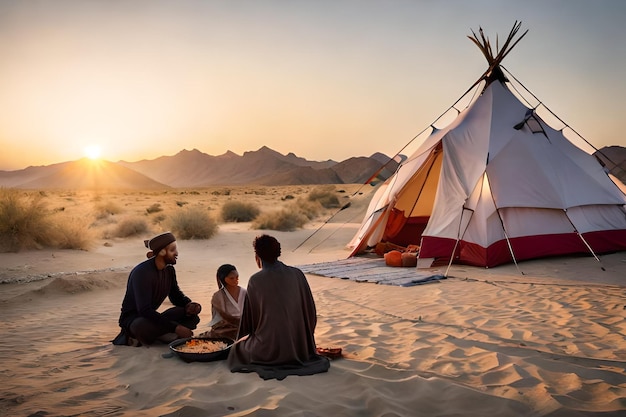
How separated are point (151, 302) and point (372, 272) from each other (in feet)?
15.9

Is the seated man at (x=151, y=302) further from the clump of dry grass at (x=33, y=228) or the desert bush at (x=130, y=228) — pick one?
the desert bush at (x=130, y=228)

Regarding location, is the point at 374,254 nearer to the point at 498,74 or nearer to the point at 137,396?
the point at 498,74

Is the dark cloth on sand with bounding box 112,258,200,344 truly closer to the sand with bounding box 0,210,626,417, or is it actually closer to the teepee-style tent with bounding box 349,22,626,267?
the sand with bounding box 0,210,626,417

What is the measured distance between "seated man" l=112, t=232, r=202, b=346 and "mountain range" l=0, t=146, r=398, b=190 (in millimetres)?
99292

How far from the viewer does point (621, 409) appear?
316 centimetres

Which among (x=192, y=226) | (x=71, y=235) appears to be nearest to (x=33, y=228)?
(x=71, y=235)

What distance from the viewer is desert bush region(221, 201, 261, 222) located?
67.1 ft

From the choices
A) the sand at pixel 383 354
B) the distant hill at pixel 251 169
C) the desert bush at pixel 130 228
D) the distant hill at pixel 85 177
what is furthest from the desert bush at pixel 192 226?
the distant hill at pixel 85 177

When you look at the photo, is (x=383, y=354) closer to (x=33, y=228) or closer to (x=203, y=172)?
(x=33, y=228)

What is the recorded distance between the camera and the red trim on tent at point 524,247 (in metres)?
8.71

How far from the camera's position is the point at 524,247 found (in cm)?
877

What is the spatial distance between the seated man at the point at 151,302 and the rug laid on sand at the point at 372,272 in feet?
12.7

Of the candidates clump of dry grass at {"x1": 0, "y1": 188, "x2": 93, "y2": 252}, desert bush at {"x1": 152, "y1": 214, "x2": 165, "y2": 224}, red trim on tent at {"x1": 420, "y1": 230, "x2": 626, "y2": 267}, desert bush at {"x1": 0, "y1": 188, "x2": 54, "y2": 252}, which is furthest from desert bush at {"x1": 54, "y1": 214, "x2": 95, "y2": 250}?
red trim on tent at {"x1": 420, "y1": 230, "x2": 626, "y2": 267}

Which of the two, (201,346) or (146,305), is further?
(146,305)
